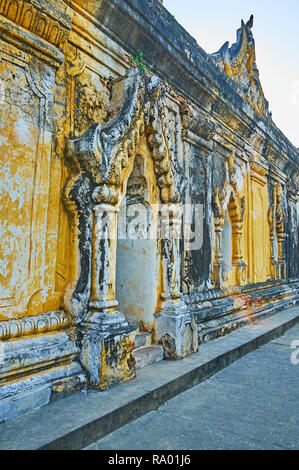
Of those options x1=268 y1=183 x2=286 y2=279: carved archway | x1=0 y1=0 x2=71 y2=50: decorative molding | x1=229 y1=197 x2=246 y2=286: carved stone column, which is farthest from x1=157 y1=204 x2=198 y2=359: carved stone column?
x1=268 y1=183 x2=286 y2=279: carved archway

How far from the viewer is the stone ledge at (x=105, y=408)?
1882 mm

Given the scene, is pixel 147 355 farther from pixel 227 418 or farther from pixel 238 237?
pixel 238 237

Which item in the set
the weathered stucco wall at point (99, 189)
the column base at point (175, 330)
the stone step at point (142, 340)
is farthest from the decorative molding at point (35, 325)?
the column base at point (175, 330)

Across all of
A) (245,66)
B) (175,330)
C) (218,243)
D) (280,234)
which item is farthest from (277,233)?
(175,330)

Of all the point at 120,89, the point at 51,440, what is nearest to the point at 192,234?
the point at 120,89

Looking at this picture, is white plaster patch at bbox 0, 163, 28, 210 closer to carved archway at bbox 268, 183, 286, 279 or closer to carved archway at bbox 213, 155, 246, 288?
carved archway at bbox 213, 155, 246, 288

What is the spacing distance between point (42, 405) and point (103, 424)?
43 centimetres

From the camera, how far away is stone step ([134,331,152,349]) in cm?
343

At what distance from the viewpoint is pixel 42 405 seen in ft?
7.46

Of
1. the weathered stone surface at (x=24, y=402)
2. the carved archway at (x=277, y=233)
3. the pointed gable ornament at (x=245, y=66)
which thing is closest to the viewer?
the weathered stone surface at (x=24, y=402)

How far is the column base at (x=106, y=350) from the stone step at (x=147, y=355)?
1.38 ft

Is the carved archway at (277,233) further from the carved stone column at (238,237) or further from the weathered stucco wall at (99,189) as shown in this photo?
the weathered stucco wall at (99,189)

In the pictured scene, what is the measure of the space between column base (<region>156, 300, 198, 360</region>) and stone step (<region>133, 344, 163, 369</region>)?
8 centimetres

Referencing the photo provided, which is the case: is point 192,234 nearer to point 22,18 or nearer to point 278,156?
point 22,18
